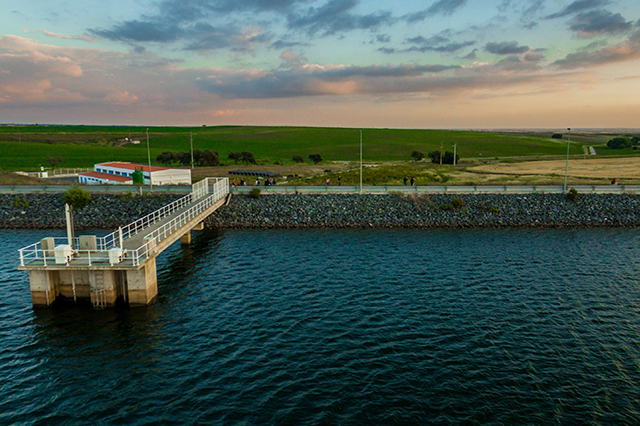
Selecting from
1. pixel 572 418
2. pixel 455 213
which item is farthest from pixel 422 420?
pixel 455 213

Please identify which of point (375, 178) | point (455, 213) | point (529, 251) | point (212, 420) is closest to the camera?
point (212, 420)

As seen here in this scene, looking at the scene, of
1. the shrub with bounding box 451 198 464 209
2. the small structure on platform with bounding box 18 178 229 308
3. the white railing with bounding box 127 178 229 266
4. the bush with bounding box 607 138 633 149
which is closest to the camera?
the small structure on platform with bounding box 18 178 229 308

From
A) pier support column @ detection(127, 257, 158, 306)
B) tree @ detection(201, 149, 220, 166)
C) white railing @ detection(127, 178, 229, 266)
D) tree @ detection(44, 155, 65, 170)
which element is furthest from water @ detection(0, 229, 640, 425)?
tree @ detection(44, 155, 65, 170)

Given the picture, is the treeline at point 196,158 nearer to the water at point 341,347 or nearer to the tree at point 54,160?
the tree at point 54,160

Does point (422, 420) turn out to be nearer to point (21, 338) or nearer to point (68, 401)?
point (68, 401)

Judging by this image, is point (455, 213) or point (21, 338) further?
point (455, 213)

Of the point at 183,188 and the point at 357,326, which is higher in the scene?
the point at 183,188

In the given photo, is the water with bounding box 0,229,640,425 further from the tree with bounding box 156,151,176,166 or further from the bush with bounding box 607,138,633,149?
the bush with bounding box 607,138,633,149
